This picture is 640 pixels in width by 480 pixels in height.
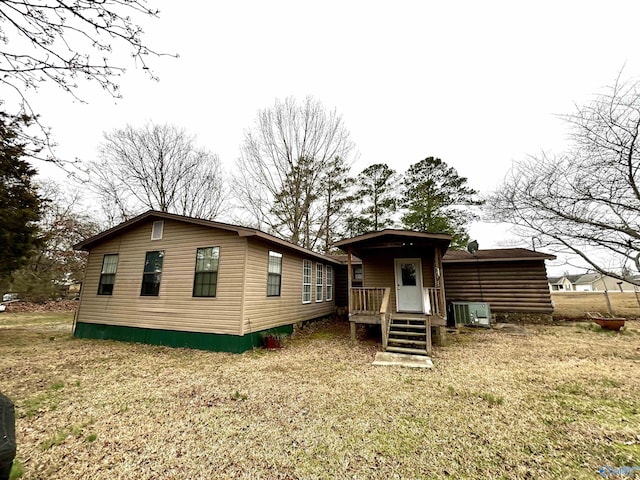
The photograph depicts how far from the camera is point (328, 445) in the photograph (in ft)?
8.95

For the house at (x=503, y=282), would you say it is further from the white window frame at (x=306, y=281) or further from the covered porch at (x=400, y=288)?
the white window frame at (x=306, y=281)

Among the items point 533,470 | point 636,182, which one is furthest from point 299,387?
point 636,182

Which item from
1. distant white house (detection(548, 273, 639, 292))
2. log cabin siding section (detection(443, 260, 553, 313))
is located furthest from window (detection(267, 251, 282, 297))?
distant white house (detection(548, 273, 639, 292))

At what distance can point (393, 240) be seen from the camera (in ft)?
25.7

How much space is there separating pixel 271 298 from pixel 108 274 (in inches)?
228

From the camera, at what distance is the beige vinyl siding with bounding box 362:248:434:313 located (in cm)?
948

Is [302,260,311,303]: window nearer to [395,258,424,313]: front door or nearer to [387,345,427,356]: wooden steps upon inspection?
[395,258,424,313]: front door

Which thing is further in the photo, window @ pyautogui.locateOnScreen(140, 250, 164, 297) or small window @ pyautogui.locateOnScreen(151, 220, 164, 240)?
small window @ pyautogui.locateOnScreen(151, 220, 164, 240)

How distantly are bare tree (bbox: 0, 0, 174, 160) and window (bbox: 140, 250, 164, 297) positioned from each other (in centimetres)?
550

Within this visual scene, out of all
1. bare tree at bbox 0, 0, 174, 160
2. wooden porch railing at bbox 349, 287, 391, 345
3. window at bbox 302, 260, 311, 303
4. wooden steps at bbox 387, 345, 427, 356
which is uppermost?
bare tree at bbox 0, 0, 174, 160

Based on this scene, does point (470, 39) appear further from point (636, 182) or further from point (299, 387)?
point (299, 387)

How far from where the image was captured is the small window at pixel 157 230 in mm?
7997

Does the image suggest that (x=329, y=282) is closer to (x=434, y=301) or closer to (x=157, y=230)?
(x=434, y=301)

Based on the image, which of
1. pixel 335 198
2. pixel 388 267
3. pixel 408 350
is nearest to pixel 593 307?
Result: pixel 388 267
